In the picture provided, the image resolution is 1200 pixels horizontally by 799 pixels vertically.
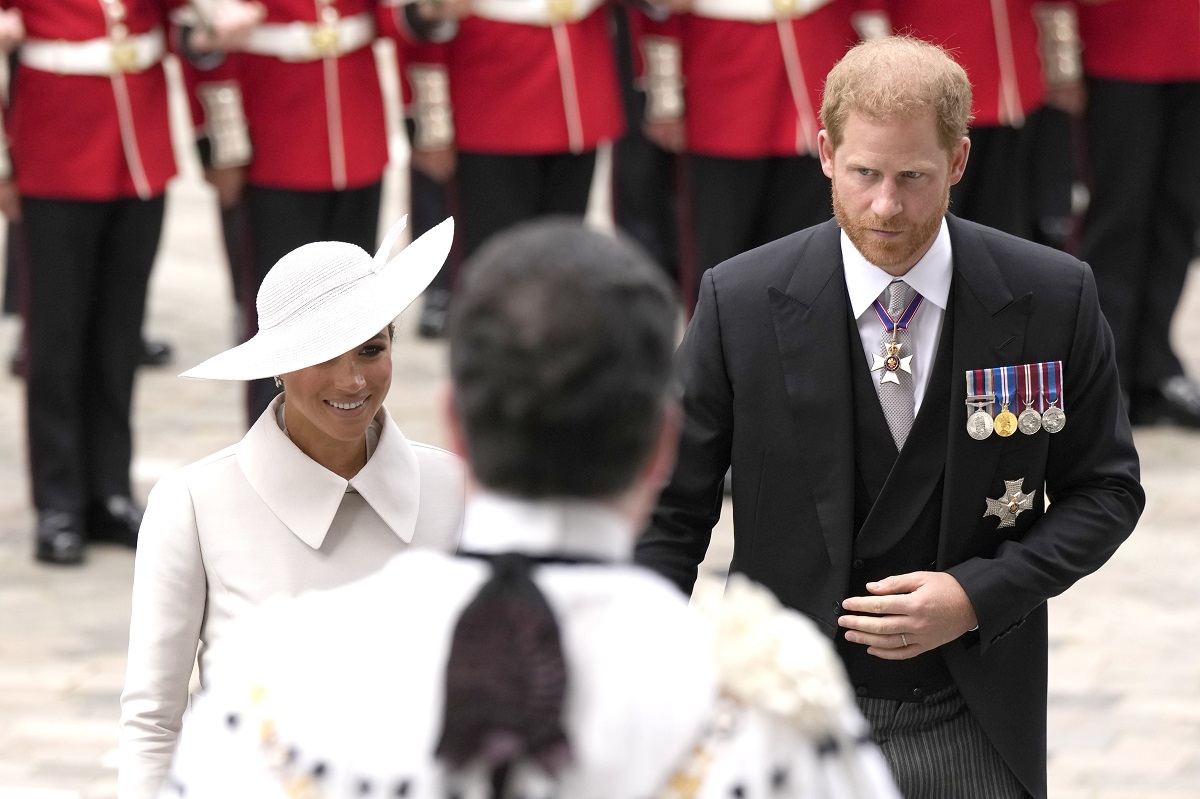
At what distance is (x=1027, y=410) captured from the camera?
251 cm

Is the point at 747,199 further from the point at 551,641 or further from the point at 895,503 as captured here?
the point at 551,641

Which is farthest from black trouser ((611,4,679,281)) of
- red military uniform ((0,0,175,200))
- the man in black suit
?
the man in black suit

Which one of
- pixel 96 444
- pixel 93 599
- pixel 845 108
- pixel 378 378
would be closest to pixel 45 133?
pixel 96 444

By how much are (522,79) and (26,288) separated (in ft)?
4.92

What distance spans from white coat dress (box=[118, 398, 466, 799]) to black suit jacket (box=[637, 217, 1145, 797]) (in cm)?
34

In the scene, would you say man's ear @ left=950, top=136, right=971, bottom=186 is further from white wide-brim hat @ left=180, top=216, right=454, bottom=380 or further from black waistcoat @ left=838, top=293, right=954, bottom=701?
white wide-brim hat @ left=180, top=216, right=454, bottom=380

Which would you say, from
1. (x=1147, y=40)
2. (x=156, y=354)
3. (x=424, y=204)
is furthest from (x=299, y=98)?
(x=1147, y=40)

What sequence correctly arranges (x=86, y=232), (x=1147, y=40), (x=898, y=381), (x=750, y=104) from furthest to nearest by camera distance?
(x=1147, y=40) → (x=750, y=104) → (x=86, y=232) → (x=898, y=381)

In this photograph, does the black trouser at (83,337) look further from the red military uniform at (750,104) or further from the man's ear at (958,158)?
the man's ear at (958,158)

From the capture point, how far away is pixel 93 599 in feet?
17.1

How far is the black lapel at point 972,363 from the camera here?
2.51 meters

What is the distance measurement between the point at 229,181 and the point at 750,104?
58.0 inches

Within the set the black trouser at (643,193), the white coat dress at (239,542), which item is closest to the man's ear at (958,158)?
the white coat dress at (239,542)

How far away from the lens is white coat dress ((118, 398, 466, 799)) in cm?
247
